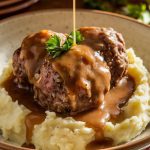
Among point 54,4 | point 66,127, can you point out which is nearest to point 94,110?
point 66,127

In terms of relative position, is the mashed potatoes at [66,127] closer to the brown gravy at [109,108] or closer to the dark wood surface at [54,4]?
the brown gravy at [109,108]

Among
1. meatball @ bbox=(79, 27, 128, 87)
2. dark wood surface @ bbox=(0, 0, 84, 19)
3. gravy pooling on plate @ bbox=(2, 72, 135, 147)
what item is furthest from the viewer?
dark wood surface @ bbox=(0, 0, 84, 19)

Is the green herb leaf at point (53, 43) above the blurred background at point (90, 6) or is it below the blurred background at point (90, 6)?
above

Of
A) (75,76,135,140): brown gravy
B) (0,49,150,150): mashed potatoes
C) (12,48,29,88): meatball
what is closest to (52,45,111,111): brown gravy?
(75,76,135,140): brown gravy

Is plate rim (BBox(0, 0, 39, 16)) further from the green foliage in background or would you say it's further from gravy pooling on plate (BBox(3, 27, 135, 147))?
gravy pooling on plate (BBox(3, 27, 135, 147))

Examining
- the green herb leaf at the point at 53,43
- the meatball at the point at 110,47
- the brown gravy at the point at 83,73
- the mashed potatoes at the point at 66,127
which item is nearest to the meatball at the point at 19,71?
the mashed potatoes at the point at 66,127

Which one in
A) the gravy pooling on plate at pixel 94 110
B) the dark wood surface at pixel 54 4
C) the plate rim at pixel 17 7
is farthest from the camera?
the dark wood surface at pixel 54 4

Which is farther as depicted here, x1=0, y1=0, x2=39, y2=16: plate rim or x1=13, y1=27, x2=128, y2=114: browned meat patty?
x1=0, y1=0, x2=39, y2=16: plate rim
